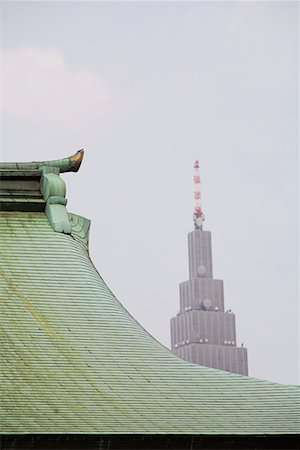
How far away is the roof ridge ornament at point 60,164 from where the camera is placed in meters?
23.3

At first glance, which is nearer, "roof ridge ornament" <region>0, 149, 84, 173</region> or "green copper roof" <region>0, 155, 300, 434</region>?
"green copper roof" <region>0, 155, 300, 434</region>

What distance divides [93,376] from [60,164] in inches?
251

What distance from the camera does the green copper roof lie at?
17.4 metres

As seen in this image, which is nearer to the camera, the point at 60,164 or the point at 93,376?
the point at 93,376

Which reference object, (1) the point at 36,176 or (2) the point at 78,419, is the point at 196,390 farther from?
(1) the point at 36,176

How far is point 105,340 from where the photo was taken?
19469 mm

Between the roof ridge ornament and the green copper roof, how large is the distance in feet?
7.74

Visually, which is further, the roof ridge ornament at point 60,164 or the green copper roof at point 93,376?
the roof ridge ornament at point 60,164

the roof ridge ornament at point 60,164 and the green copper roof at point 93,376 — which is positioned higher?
the roof ridge ornament at point 60,164

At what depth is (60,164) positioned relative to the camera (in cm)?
2352

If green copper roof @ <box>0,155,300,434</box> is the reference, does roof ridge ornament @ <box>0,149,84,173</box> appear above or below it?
above

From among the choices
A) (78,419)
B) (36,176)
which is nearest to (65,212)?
(36,176)

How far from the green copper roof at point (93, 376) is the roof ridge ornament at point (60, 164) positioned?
7.74ft
